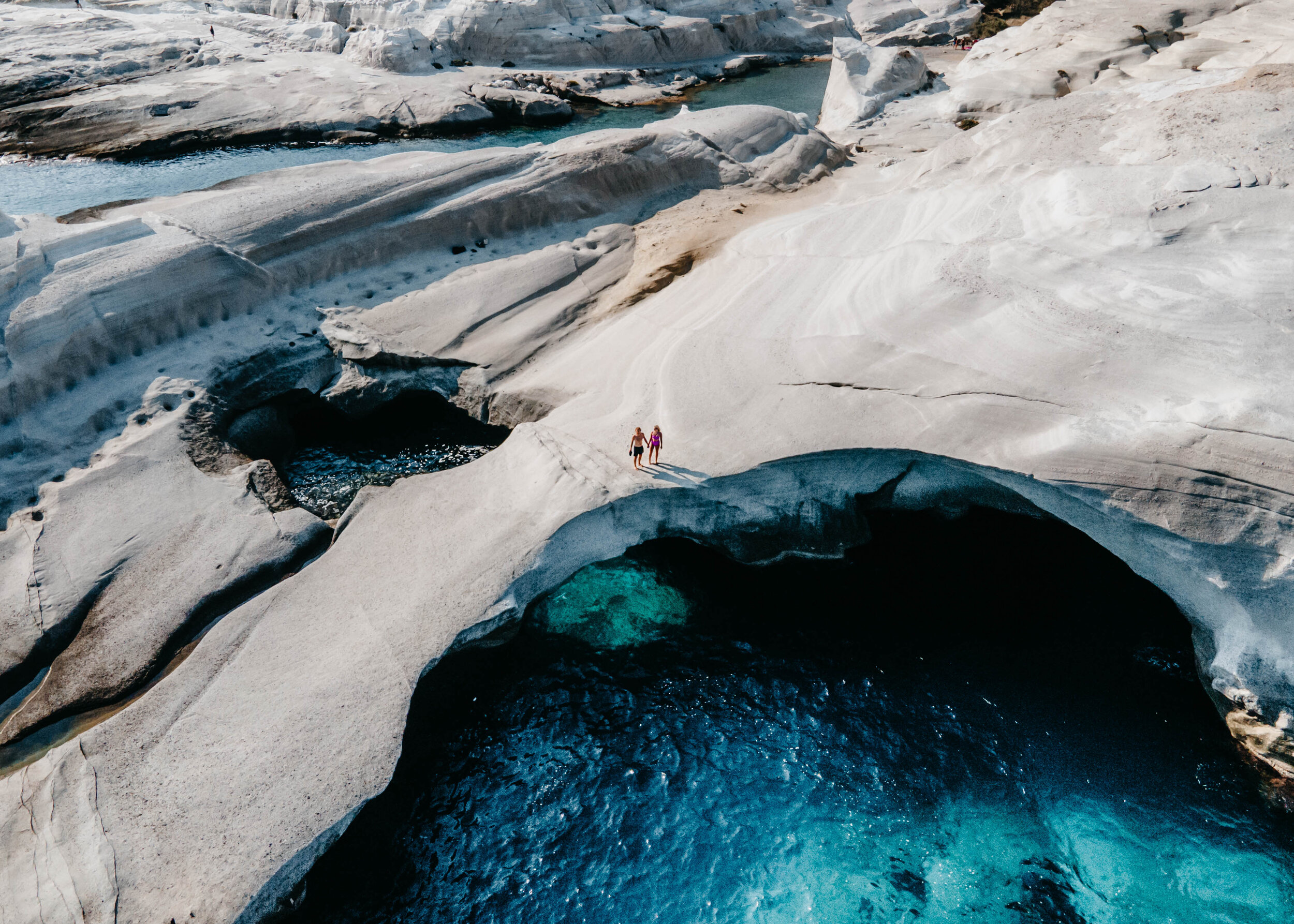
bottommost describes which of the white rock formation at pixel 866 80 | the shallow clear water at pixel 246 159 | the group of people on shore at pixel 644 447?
the group of people on shore at pixel 644 447

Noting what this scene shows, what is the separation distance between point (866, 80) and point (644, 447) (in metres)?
28.9

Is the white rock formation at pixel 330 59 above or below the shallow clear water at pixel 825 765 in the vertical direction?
above

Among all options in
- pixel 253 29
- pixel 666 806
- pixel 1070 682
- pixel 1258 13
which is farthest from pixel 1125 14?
pixel 253 29

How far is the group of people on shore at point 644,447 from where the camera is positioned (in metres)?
15.2

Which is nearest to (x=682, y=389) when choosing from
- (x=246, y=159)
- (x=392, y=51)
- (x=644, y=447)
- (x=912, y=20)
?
(x=644, y=447)

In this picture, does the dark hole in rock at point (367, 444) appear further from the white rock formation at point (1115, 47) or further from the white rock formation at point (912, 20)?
the white rock formation at point (912, 20)

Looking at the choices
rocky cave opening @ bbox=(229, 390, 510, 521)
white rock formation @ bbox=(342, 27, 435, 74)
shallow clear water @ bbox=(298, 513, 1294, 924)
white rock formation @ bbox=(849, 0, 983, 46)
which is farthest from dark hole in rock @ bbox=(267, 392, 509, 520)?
white rock formation @ bbox=(849, 0, 983, 46)

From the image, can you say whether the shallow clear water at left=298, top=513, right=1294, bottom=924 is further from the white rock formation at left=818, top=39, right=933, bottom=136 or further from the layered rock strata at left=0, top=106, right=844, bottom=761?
the white rock formation at left=818, top=39, right=933, bottom=136

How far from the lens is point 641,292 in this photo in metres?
22.6

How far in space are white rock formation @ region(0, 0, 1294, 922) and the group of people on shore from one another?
33 cm

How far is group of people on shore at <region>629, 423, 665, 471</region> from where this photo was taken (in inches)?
597

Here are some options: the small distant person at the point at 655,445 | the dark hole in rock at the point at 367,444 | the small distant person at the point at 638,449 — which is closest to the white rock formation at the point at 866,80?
the dark hole in rock at the point at 367,444

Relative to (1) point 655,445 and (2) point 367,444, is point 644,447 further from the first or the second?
(2) point 367,444

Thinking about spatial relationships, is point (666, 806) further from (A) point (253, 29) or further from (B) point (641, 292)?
(A) point (253, 29)
